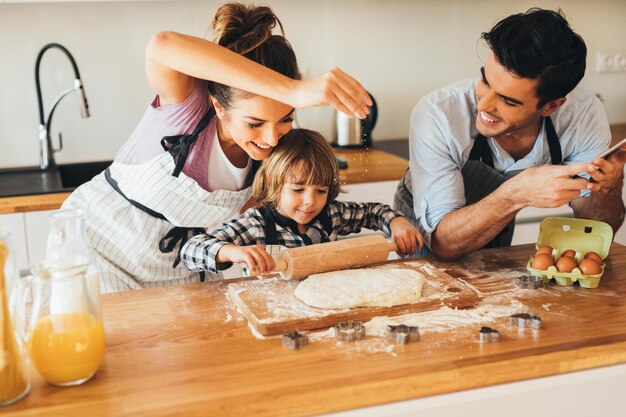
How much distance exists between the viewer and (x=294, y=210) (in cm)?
163

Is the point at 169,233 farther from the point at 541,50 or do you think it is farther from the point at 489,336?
the point at 541,50

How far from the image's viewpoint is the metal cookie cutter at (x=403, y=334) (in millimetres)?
1129

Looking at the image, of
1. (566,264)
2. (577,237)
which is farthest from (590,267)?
(577,237)

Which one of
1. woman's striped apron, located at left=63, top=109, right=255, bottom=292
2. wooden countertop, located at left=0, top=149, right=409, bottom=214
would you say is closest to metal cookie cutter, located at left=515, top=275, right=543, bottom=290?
woman's striped apron, located at left=63, top=109, right=255, bottom=292

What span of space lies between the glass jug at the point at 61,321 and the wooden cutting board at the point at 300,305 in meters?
0.30

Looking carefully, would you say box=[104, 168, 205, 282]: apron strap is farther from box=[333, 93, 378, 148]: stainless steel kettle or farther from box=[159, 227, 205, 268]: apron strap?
box=[333, 93, 378, 148]: stainless steel kettle

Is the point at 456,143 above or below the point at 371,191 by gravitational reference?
above

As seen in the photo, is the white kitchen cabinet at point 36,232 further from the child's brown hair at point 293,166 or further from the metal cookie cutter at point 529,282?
the metal cookie cutter at point 529,282

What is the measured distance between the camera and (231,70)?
1213mm

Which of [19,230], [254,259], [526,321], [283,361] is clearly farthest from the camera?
[19,230]

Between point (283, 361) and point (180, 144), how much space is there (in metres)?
0.62

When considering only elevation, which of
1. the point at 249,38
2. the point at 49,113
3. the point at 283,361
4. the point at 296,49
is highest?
the point at 296,49

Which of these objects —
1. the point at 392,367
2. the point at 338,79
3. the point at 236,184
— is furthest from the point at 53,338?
the point at 236,184

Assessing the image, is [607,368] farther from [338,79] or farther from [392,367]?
[338,79]
